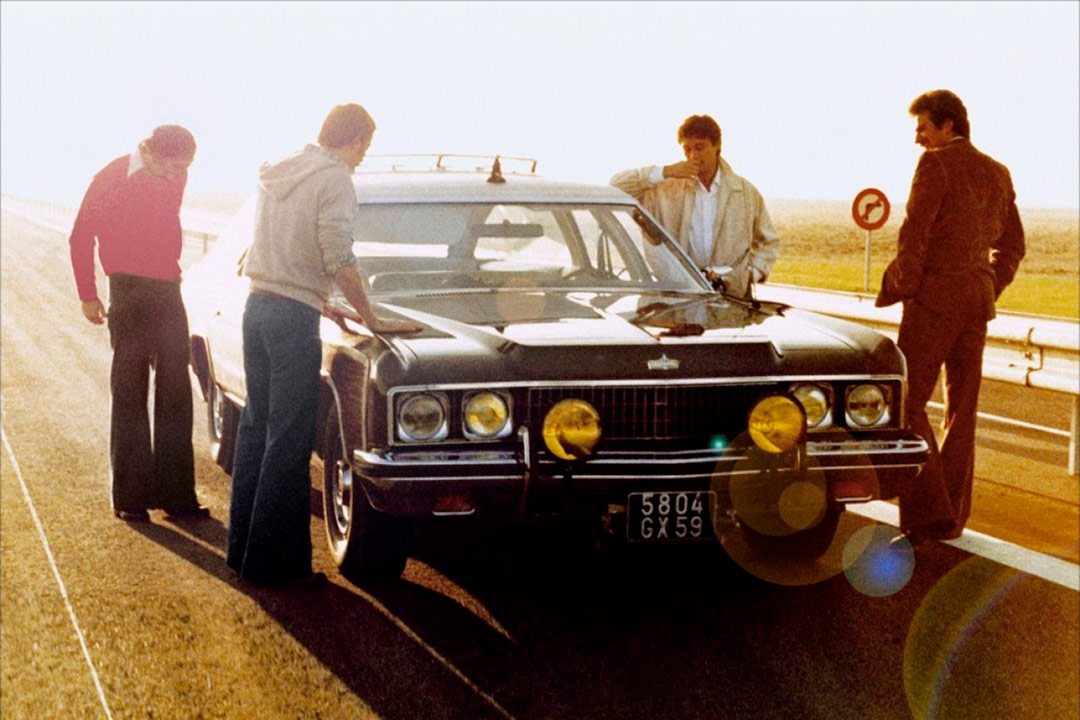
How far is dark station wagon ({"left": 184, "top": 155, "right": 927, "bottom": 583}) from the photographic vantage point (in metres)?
5.39

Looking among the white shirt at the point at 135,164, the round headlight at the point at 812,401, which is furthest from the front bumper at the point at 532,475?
the white shirt at the point at 135,164

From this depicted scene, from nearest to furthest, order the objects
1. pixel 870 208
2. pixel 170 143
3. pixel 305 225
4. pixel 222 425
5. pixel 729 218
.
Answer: pixel 305 225
pixel 170 143
pixel 729 218
pixel 222 425
pixel 870 208

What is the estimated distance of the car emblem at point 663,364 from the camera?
5.52 m

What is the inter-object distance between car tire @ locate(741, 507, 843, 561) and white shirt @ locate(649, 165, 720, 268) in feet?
7.00

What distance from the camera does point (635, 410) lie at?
553 centimetres

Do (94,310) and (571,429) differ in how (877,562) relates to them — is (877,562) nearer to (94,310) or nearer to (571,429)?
(571,429)

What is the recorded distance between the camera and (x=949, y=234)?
273 inches

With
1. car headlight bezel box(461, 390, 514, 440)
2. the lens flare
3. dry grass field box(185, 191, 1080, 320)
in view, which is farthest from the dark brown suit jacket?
dry grass field box(185, 191, 1080, 320)

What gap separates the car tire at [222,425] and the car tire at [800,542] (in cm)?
298

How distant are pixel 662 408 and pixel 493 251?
7.37 ft

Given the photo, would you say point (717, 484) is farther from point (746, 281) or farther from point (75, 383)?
point (75, 383)

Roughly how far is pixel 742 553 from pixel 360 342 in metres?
1.97

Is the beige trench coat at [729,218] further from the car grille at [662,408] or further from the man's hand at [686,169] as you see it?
the car grille at [662,408]

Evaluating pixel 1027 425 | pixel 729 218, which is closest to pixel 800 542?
pixel 729 218
